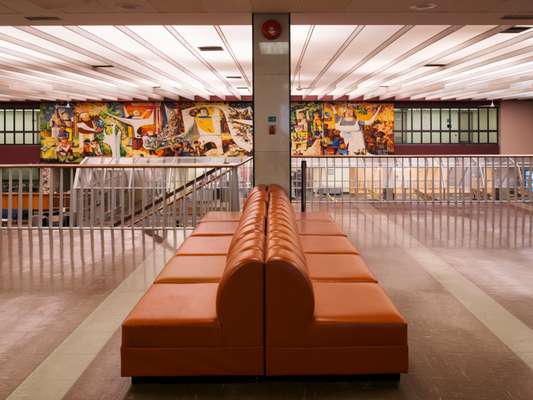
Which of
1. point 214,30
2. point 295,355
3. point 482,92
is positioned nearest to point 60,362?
point 295,355

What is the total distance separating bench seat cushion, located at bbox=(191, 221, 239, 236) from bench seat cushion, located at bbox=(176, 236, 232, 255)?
0.21 metres

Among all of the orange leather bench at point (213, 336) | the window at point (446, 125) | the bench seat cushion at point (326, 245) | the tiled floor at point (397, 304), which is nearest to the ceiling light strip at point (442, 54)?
the tiled floor at point (397, 304)

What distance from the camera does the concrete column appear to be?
733 centimetres

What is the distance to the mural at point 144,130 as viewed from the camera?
21.9m

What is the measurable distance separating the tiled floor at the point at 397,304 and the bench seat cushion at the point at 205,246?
580 mm

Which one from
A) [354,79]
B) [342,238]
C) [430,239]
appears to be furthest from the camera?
[354,79]

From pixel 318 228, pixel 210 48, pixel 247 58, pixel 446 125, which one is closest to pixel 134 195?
pixel 210 48

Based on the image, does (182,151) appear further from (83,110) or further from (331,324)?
(331,324)

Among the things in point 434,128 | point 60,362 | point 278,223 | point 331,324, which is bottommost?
point 60,362

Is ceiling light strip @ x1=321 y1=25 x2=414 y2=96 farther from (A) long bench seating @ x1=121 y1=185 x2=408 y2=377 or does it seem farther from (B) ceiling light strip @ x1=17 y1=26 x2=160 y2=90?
(A) long bench seating @ x1=121 y1=185 x2=408 y2=377

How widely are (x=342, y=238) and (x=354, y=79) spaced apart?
10.4 m

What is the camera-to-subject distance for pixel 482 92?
17.9m

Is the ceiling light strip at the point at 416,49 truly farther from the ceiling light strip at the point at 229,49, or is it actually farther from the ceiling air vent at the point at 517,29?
the ceiling light strip at the point at 229,49

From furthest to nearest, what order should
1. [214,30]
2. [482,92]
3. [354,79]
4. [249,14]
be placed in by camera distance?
[482,92], [354,79], [214,30], [249,14]
